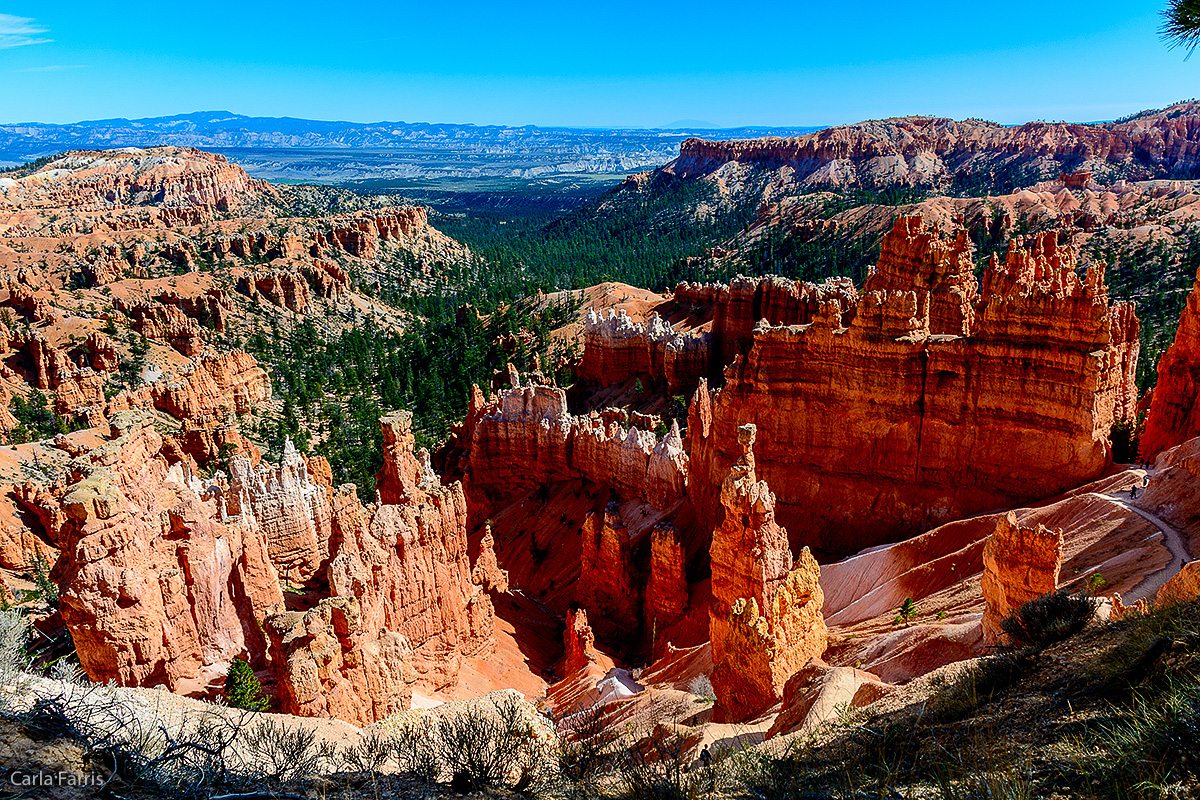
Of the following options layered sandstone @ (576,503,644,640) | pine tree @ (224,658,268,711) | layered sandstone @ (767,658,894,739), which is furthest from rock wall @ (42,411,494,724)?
layered sandstone @ (767,658,894,739)

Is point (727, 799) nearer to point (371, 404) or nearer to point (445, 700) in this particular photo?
point (445, 700)

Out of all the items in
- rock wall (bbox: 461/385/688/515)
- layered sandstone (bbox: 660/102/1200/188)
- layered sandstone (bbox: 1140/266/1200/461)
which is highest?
layered sandstone (bbox: 660/102/1200/188)

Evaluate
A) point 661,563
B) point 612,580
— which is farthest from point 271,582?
point 612,580

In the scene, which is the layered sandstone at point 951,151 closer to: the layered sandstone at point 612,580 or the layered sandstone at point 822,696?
the layered sandstone at point 612,580

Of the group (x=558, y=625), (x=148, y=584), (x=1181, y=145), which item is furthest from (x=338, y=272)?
(x=1181, y=145)

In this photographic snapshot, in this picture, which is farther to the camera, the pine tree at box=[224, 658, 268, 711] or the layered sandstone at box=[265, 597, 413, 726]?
the pine tree at box=[224, 658, 268, 711]

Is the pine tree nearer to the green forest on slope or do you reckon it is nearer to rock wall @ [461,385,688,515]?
rock wall @ [461,385,688,515]

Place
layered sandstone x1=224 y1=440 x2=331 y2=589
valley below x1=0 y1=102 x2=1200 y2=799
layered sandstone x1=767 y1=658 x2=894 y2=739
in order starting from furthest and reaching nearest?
layered sandstone x1=224 y1=440 x2=331 y2=589
layered sandstone x1=767 y1=658 x2=894 y2=739
valley below x1=0 y1=102 x2=1200 y2=799

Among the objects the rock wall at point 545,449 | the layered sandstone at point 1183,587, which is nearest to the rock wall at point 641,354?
the rock wall at point 545,449
